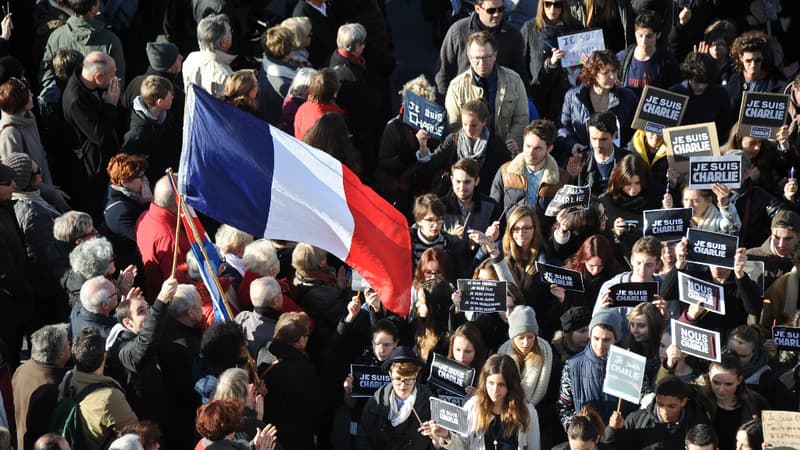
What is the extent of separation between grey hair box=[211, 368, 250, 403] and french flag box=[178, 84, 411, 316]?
1083 millimetres

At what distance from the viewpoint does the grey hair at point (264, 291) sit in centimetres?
1075

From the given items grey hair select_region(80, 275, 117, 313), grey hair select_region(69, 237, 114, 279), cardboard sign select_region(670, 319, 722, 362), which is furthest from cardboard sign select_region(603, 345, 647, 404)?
grey hair select_region(69, 237, 114, 279)

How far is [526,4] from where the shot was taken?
1598 centimetres

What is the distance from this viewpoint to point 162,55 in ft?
43.5

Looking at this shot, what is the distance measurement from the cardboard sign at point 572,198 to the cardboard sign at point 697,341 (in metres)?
1.63

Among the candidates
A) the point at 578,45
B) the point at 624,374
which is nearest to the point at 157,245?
the point at 624,374

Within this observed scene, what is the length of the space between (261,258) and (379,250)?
118 centimetres

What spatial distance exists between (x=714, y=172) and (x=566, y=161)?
1.83m

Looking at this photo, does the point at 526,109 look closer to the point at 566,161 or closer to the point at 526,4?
the point at 566,161

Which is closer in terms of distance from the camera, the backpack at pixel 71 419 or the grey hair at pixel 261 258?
the backpack at pixel 71 419

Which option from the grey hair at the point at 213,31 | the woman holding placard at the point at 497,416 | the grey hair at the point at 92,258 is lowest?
the woman holding placard at the point at 497,416

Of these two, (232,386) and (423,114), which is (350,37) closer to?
(423,114)

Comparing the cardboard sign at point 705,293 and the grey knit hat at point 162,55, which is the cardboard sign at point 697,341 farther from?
the grey knit hat at point 162,55

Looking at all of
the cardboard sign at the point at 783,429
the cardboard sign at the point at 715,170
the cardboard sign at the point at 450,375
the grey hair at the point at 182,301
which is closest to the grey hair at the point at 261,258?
the grey hair at the point at 182,301
